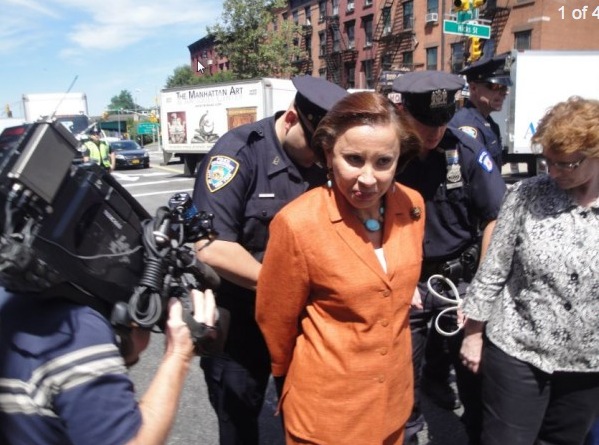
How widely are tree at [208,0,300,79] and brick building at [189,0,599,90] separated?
4732 mm

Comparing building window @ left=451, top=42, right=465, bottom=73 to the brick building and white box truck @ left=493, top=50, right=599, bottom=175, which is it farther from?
white box truck @ left=493, top=50, right=599, bottom=175

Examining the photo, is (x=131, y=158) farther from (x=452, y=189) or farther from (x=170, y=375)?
(x=170, y=375)

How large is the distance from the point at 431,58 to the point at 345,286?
31.2 meters

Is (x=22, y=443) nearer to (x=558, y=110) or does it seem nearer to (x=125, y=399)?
(x=125, y=399)

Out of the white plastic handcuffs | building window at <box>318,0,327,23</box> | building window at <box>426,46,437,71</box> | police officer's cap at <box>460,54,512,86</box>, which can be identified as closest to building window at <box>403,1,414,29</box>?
building window at <box>426,46,437,71</box>

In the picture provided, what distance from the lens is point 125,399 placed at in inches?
41.5

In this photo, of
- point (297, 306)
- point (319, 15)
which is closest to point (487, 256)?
point (297, 306)

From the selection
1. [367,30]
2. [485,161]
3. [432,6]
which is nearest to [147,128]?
[367,30]

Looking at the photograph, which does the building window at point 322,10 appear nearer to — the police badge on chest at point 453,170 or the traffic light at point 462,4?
the traffic light at point 462,4

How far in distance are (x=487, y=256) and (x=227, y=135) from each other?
Answer: 1.16 metres

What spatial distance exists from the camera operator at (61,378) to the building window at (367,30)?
37.2 metres

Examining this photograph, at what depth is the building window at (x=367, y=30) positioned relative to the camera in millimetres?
35844

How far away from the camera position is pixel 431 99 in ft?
7.80

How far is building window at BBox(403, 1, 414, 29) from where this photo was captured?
31.7 m
